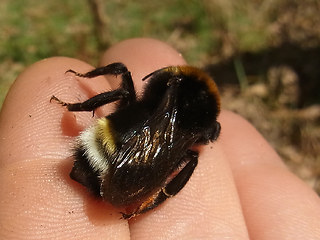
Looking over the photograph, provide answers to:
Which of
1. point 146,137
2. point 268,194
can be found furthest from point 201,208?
point 146,137

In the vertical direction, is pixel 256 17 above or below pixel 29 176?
below

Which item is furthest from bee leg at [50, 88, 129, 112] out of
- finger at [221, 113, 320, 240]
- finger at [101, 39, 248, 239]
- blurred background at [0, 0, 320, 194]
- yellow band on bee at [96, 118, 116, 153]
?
blurred background at [0, 0, 320, 194]

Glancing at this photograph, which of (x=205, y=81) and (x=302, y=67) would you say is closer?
(x=205, y=81)

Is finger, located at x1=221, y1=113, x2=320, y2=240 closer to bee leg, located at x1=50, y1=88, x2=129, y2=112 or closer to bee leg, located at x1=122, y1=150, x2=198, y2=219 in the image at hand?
bee leg, located at x1=122, y1=150, x2=198, y2=219

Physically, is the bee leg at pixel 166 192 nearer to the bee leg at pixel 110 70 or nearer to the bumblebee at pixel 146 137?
the bumblebee at pixel 146 137

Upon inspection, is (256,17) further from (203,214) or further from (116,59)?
(203,214)

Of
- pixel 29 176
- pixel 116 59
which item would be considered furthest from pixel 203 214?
pixel 116 59

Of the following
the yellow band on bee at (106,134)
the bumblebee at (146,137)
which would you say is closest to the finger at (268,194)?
the bumblebee at (146,137)

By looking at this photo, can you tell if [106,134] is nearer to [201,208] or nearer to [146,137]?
[146,137]
